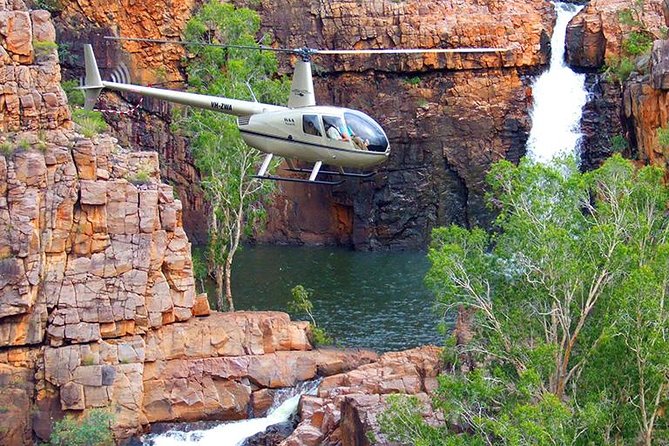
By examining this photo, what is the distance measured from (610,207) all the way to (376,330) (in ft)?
52.4

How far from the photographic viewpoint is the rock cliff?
121 ft

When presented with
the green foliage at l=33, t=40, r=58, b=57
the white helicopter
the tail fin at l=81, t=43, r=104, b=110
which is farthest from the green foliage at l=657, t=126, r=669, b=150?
the green foliage at l=33, t=40, r=58, b=57

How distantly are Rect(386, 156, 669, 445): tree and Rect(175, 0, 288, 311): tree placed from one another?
15604 millimetres

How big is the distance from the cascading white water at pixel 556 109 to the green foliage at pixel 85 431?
31.2 meters

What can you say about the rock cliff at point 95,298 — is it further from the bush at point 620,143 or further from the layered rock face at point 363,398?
the bush at point 620,143

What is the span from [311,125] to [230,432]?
9585mm

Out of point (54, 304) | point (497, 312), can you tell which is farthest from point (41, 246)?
point (497, 312)

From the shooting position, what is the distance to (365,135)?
114 feet

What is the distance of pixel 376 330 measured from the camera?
43.7 meters

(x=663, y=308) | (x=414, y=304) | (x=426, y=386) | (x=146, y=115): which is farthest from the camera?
(x=146, y=115)

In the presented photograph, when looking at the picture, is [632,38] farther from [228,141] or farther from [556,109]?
[228,141]

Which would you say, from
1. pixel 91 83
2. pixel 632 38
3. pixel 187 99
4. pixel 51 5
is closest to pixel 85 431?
pixel 187 99

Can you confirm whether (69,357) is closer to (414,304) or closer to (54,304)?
(54,304)

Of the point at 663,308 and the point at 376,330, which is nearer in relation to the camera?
the point at 663,308
